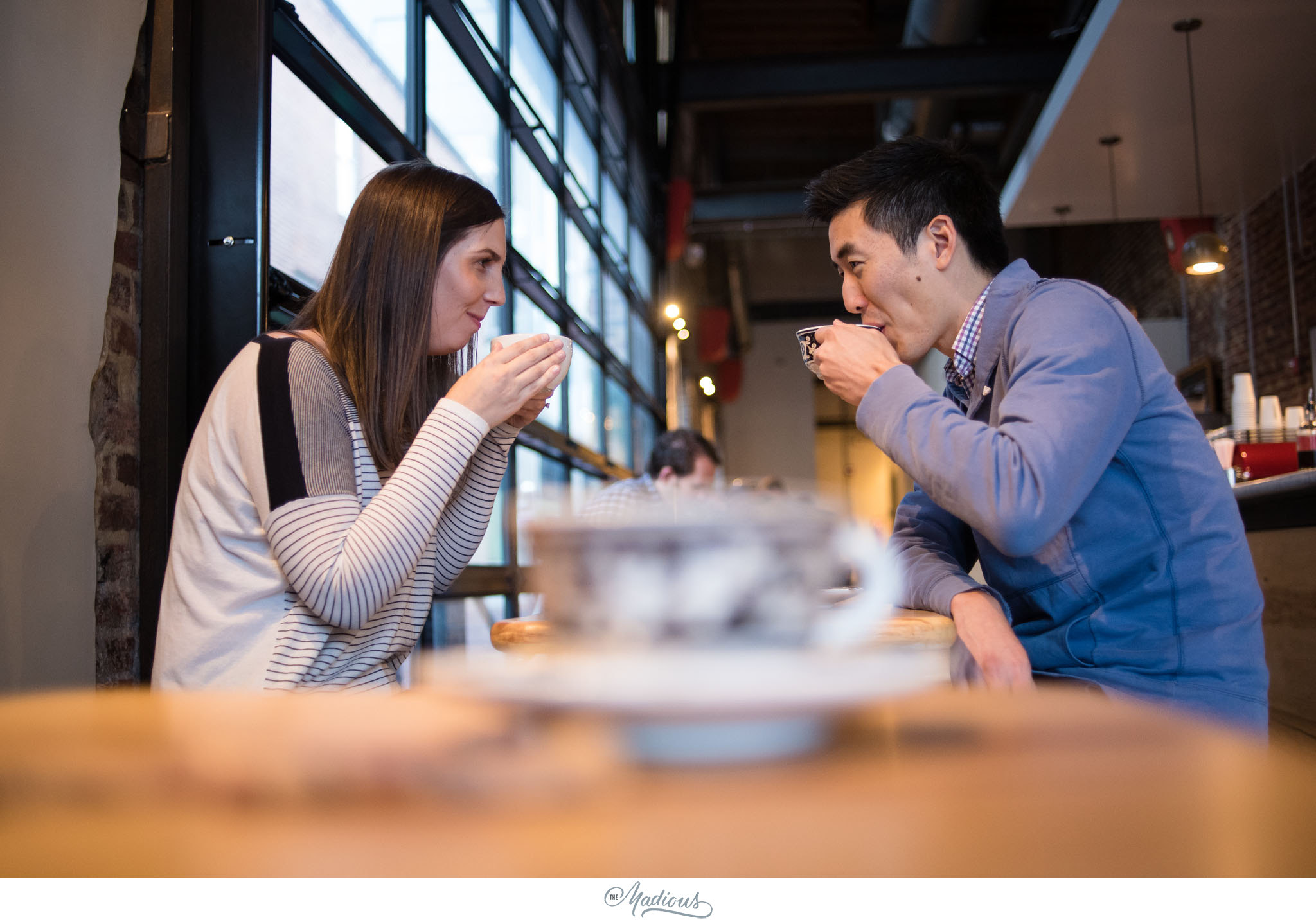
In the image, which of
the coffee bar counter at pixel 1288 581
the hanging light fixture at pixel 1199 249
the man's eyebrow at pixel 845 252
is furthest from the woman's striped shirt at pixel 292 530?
the hanging light fixture at pixel 1199 249

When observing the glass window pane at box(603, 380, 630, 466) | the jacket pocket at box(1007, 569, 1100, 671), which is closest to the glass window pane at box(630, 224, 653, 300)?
the glass window pane at box(603, 380, 630, 466)

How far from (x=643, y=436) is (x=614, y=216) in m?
1.82

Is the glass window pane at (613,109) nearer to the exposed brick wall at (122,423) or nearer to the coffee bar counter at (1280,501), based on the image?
the coffee bar counter at (1280,501)

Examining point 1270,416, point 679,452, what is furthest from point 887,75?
point 679,452

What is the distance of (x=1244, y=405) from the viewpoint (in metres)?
4.31

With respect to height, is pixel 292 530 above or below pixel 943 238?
below

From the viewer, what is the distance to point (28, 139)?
1412 millimetres

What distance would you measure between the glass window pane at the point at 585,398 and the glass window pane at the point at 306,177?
7.87 feet

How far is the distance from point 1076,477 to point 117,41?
1582mm

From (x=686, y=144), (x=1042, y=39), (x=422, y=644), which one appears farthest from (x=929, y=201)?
(x=686, y=144)

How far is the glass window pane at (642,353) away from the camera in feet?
24.4

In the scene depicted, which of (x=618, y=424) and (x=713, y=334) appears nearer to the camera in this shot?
(x=618, y=424)

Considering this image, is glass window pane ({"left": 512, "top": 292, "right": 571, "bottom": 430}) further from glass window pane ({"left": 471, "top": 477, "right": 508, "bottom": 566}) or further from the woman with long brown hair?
the woman with long brown hair

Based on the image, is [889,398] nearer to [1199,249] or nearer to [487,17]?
[487,17]
